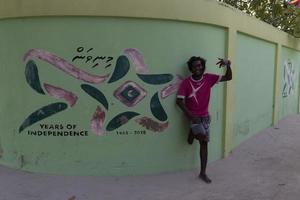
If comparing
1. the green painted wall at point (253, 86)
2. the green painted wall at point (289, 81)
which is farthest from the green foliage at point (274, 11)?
the green painted wall at point (253, 86)

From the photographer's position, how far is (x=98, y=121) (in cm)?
554

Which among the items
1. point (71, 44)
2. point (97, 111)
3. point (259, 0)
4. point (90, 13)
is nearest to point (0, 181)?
point (97, 111)

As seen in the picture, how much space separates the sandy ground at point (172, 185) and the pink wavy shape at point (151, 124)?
2.08 feet

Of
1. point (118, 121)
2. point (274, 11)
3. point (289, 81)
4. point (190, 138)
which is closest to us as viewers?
point (118, 121)

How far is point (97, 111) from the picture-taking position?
5.52 m

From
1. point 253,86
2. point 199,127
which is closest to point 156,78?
point 199,127

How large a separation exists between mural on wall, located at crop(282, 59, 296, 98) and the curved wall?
6667 millimetres

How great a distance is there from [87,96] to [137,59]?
80cm

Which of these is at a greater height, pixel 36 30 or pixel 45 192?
pixel 36 30

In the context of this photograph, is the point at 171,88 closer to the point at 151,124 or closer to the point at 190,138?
the point at 151,124

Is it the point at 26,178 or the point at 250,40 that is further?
the point at 250,40

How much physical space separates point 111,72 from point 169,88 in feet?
2.80

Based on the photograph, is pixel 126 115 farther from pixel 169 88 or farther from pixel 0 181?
pixel 0 181

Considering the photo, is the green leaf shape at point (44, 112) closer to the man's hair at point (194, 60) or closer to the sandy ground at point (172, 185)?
the sandy ground at point (172, 185)
